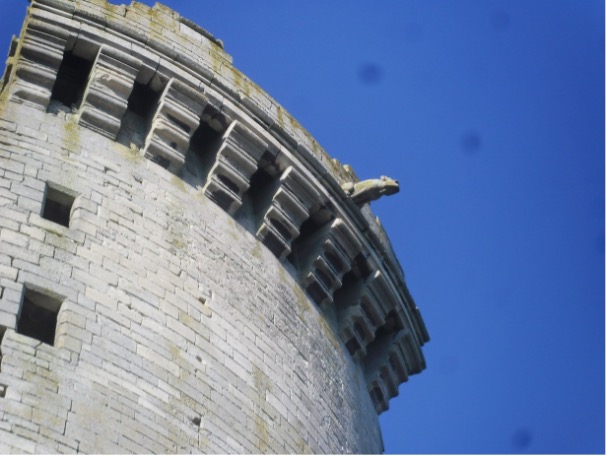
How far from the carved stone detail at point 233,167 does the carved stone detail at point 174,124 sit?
0.42 meters

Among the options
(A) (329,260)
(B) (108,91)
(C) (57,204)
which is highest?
(B) (108,91)

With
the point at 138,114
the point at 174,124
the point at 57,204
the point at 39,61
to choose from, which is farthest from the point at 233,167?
the point at 57,204

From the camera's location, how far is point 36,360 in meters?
15.9

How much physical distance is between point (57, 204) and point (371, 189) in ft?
15.8

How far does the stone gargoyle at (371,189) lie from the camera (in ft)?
72.4

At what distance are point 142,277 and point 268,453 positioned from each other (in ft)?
6.67

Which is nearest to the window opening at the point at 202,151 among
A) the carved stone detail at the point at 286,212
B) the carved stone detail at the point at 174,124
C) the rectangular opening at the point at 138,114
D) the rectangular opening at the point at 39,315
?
the carved stone detail at the point at 174,124

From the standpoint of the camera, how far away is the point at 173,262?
18.6 m

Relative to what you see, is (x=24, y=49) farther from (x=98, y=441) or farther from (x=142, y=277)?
(x=98, y=441)

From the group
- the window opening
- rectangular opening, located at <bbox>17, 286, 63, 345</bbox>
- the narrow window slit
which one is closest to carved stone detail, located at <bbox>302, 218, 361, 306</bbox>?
the window opening

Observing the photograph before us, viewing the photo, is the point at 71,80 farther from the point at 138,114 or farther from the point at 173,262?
the point at 173,262

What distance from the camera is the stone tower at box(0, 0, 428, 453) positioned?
16.3 m

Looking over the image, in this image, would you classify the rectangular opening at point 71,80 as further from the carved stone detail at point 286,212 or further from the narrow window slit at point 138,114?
the carved stone detail at point 286,212

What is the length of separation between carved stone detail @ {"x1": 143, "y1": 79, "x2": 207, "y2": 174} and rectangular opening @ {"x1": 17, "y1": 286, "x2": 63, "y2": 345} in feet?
11.8
